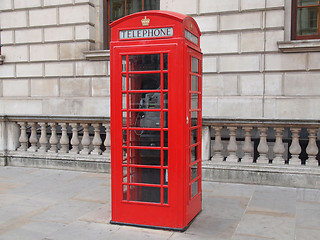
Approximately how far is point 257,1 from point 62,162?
5.99m

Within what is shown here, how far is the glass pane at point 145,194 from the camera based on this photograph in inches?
165

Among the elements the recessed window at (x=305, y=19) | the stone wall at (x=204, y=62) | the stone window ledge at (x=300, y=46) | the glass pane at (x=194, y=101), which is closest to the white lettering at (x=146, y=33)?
the glass pane at (x=194, y=101)

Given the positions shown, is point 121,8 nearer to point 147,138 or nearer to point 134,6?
point 134,6

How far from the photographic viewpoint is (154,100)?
13.4ft

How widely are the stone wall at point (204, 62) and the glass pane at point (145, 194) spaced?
3.30 meters

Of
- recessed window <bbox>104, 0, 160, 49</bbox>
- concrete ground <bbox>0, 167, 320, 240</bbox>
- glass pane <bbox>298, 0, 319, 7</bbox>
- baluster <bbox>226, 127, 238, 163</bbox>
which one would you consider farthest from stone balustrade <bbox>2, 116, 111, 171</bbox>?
glass pane <bbox>298, 0, 319, 7</bbox>

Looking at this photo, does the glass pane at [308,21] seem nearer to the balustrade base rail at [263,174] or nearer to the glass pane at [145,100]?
the balustrade base rail at [263,174]

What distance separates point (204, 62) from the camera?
9422mm

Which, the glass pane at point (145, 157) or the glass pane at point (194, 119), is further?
the glass pane at point (194, 119)

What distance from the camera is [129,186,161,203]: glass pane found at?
4195mm

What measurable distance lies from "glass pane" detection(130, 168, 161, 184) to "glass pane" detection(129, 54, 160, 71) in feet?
3.84

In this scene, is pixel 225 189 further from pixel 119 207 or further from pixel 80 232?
pixel 80 232

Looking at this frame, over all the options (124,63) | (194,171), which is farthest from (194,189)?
(124,63)

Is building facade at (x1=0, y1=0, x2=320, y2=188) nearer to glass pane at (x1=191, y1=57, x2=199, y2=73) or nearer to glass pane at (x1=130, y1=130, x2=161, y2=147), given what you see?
glass pane at (x1=191, y1=57, x2=199, y2=73)
